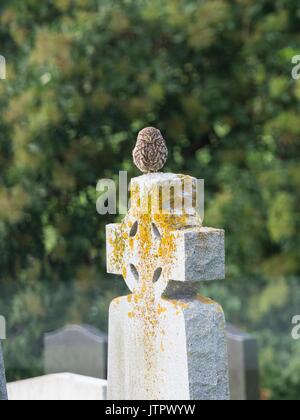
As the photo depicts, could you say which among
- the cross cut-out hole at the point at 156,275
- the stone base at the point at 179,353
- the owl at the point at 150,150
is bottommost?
the stone base at the point at 179,353

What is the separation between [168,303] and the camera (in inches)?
169

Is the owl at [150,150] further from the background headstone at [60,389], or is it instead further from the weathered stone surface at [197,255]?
the background headstone at [60,389]

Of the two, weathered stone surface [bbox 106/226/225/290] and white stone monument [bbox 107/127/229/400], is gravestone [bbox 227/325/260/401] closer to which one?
white stone monument [bbox 107/127/229/400]

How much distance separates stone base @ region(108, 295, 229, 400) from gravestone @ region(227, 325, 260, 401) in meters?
3.41

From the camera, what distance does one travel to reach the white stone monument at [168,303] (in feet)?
13.8

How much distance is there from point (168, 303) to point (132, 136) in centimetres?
573

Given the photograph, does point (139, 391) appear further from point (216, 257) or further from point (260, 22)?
point (260, 22)

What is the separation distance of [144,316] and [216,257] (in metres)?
0.45

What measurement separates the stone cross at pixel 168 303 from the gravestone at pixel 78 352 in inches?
109

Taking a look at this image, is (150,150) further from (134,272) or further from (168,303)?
(168,303)

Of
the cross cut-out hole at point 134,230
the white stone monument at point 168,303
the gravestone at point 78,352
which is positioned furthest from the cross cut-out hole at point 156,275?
the gravestone at point 78,352
